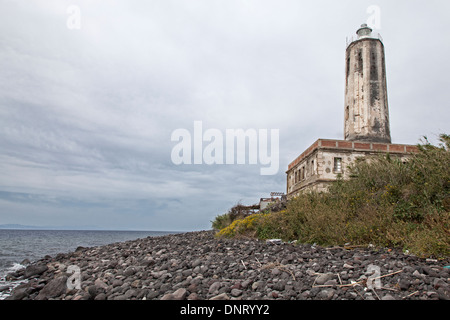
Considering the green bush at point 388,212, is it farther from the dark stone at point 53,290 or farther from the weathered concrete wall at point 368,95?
the weathered concrete wall at point 368,95

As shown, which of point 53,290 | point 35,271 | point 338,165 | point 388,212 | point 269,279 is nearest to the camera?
point 269,279

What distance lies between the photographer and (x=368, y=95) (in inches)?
951

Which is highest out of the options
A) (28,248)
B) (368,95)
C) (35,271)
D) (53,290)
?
(368,95)

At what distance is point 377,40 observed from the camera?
2472 centimetres

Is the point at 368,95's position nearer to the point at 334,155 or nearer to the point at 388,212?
the point at 334,155

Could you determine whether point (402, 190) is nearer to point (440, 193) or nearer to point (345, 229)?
point (440, 193)

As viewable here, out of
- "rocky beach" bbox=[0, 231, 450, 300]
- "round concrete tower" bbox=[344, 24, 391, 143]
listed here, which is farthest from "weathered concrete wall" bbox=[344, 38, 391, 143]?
"rocky beach" bbox=[0, 231, 450, 300]

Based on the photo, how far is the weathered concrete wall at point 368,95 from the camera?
23.9 meters

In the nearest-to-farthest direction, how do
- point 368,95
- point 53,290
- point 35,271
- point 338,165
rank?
point 53,290 → point 35,271 → point 338,165 → point 368,95

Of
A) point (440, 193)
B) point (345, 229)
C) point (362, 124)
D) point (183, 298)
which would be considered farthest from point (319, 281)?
point (362, 124)

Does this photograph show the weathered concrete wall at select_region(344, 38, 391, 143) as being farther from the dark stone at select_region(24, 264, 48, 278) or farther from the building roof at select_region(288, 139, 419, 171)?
the dark stone at select_region(24, 264, 48, 278)

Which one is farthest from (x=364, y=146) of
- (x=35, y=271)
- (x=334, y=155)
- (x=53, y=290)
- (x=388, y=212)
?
(x=53, y=290)

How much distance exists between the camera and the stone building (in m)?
21.9

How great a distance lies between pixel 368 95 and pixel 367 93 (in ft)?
0.59
